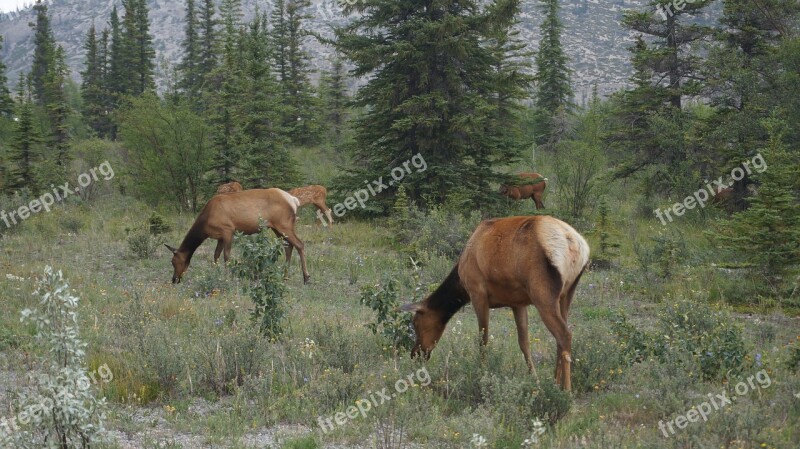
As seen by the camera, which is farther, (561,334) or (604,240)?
(604,240)

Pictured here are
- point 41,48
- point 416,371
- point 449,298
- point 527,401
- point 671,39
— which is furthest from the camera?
point 41,48

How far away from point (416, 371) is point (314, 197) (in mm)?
12370

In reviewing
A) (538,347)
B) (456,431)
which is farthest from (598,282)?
(456,431)

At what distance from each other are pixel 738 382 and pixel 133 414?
5462 millimetres

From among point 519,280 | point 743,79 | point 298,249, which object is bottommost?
point 298,249

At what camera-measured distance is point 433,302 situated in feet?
24.2

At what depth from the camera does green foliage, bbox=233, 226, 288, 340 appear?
7801 millimetres

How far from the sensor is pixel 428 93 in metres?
17.7

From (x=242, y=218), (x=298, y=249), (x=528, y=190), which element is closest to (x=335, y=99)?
(x=528, y=190)

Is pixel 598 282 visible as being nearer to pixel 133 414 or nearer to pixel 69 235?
pixel 133 414

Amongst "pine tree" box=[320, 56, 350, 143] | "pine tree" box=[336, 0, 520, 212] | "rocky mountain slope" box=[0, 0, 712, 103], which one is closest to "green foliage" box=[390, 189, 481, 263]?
"pine tree" box=[336, 0, 520, 212]

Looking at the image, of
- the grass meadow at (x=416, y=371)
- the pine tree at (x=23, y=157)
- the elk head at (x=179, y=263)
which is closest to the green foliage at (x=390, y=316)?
the grass meadow at (x=416, y=371)

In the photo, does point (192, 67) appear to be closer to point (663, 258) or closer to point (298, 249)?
point (298, 249)

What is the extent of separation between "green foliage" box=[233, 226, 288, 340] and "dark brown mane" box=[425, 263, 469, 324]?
1.83 metres
